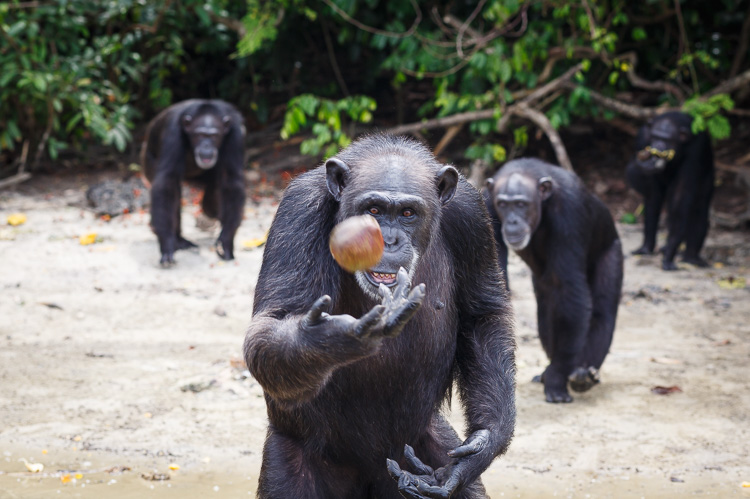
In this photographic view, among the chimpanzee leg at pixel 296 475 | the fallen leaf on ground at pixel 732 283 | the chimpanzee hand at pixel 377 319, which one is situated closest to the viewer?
the chimpanzee hand at pixel 377 319

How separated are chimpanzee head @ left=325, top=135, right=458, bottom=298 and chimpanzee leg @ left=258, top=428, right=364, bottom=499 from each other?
0.86 metres

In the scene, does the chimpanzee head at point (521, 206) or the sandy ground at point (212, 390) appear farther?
the chimpanzee head at point (521, 206)

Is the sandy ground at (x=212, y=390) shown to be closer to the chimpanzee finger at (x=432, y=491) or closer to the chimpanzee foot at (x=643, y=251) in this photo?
the chimpanzee foot at (x=643, y=251)

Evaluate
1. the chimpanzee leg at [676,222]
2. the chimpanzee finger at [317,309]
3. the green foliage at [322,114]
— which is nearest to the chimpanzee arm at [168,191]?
the green foliage at [322,114]

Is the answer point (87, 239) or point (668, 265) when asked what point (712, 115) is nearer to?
point (668, 265)

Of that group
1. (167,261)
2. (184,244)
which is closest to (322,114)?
(184,244)

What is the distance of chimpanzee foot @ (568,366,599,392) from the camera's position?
6.89 meters

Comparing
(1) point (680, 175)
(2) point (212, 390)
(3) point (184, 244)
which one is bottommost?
(3) point (184, 244)

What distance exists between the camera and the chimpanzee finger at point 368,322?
9.78 ft

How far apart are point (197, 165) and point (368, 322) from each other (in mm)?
9719

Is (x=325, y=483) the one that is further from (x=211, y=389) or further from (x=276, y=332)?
(x=211, y=389)

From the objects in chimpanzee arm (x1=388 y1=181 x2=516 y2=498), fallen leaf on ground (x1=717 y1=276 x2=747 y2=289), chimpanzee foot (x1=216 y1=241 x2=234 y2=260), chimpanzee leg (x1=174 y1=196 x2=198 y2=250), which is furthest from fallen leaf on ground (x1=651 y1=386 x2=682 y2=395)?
chimpanzee leg (x1=174 y1=196 x2=198 y2=250)

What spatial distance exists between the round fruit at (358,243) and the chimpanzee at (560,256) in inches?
147

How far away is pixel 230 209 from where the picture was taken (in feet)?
38.8
